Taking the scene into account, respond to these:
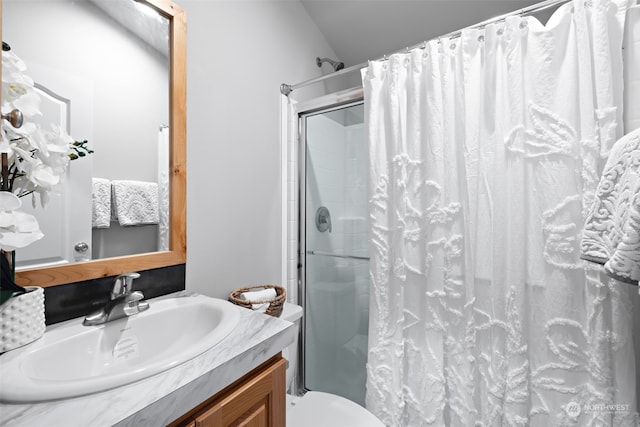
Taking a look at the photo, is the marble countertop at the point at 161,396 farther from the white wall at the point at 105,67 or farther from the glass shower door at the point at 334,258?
the glass shower door at the point at 334,258

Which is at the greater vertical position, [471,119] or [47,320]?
[471,119]

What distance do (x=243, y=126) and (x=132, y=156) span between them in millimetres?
537

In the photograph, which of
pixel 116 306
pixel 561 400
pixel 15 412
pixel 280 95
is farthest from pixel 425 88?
pixel 15 412

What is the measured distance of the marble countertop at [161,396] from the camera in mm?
456

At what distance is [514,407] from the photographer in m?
1.04

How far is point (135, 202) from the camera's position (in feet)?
3.31

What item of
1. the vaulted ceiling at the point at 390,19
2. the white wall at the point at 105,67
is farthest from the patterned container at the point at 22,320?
the vaulted ceiling at the point at 390,19

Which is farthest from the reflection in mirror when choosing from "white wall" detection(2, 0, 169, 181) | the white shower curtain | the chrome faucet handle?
the white shower curtain

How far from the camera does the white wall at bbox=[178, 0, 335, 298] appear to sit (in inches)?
47.4

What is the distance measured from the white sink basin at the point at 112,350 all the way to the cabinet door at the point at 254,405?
0.11 m

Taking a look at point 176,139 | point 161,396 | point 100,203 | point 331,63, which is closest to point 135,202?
point 100,203

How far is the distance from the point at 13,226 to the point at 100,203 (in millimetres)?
336

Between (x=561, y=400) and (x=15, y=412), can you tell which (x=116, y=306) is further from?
(x=561, y=400)

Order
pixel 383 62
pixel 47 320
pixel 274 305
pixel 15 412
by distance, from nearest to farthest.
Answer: pixel 15 412 < pixel 47 320 < pixel 274 305 < pixel 383 62
